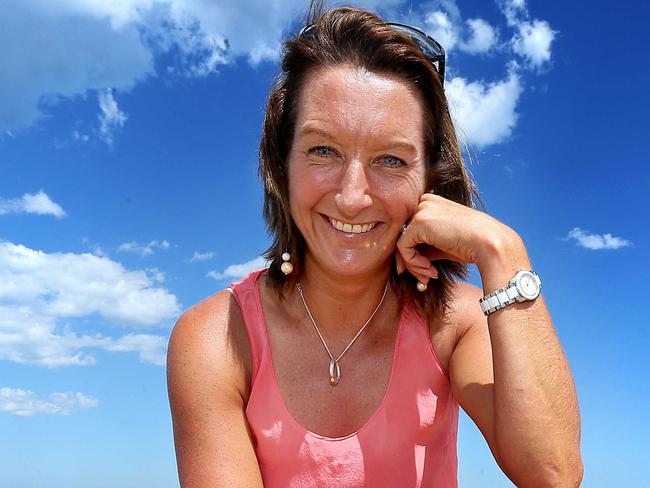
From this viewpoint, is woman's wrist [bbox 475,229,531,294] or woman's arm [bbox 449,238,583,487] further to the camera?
woman's wrist [bbox 475,229,531,294]

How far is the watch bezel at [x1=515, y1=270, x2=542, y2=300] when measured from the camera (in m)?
3.70

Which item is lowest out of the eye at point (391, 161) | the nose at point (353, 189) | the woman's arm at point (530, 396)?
the woman's arm at point (530, 396)

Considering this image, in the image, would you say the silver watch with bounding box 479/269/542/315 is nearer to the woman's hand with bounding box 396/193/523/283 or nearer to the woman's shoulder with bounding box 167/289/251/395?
the woman's hand with bounding box 396/193/523/283

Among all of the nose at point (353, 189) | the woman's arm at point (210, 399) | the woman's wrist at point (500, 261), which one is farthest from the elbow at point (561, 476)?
the nose at point (353, 189)

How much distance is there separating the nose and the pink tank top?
80cm

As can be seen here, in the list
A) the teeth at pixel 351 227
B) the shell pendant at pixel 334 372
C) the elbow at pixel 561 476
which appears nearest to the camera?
the elbow at pixel 561 476

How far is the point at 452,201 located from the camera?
14.0ft

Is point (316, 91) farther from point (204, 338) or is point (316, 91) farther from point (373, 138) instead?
point (204, 338)

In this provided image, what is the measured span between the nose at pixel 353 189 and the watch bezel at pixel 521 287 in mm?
830

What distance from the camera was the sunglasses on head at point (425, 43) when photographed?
4211 millimetres

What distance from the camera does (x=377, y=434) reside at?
405cm

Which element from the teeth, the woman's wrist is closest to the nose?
the teeth

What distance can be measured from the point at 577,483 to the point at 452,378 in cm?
82

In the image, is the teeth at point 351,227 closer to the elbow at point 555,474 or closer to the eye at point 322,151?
the eye at point 322,151
